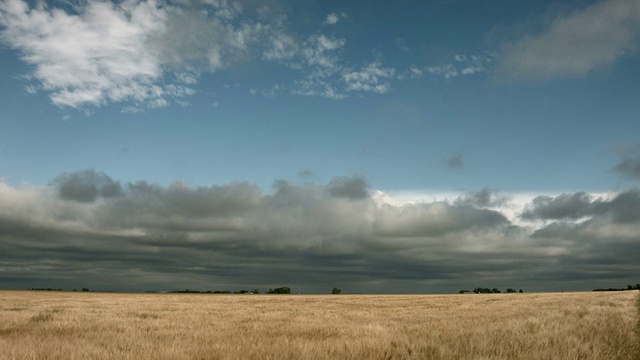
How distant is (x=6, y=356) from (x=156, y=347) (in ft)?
8.04

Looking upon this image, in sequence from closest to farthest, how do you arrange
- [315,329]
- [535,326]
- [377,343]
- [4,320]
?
[377,343] < [535,326] < [315,329] < [4,320]

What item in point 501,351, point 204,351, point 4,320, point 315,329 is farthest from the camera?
point 4,320

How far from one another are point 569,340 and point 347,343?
161 inches

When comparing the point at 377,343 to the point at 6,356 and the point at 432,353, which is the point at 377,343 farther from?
the point at 6,356

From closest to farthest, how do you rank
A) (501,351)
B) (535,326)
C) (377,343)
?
(501,351) < (377,343) < (535,326)

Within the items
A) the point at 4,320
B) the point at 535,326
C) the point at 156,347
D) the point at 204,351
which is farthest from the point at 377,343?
the point at 4,320

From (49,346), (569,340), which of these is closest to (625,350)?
(569,340)

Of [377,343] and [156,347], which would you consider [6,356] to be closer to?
[156,347]

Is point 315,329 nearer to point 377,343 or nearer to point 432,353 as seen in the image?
point 377,343

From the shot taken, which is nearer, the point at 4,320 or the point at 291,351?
the point at 291,351

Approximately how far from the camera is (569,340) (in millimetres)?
9391

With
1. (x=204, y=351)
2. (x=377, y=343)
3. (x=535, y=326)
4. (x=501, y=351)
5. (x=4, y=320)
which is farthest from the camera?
(x=4, y=320)

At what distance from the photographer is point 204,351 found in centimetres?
866

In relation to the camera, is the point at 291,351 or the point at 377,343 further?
the point at 377,343
